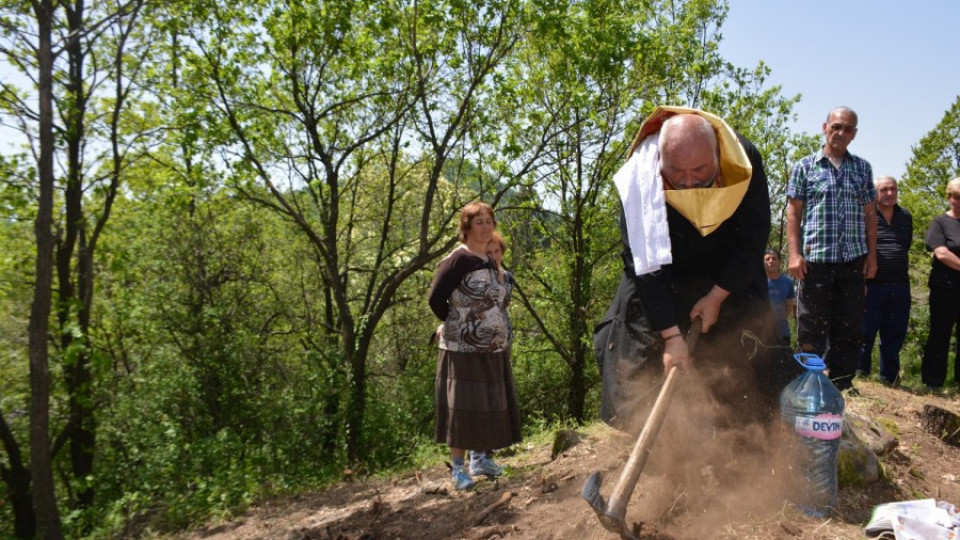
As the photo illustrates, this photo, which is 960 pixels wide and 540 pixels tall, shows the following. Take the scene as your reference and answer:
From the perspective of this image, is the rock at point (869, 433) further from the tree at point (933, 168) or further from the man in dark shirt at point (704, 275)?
the tree at point (933, 168)

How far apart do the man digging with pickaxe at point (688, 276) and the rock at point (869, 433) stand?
838 millimetres

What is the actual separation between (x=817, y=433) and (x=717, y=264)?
83 centimetres

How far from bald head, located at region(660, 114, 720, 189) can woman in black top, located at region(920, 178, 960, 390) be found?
409 centimetres

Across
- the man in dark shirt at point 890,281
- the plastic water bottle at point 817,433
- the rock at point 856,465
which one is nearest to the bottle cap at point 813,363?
the plastic water bottle at point 817,433

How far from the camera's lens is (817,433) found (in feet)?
8.81

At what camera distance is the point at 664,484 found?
282 cm

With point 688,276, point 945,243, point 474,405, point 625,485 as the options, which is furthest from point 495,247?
point 945,243

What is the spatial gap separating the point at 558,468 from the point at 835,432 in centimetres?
185

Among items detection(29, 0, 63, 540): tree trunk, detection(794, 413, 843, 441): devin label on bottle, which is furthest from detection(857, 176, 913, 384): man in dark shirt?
detection(29, 0, 63, 540): tree trunk


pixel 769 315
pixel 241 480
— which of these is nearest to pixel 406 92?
pixel 241 480

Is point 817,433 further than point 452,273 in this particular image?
No

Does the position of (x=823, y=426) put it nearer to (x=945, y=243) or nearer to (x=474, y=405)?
(x=474, y=405)

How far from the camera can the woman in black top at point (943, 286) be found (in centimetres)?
543

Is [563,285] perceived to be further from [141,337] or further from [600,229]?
[141,337]
